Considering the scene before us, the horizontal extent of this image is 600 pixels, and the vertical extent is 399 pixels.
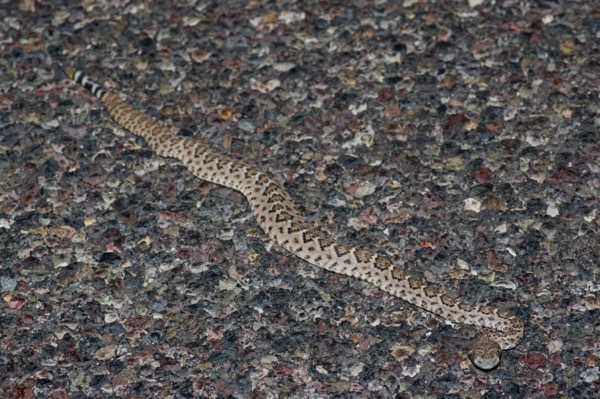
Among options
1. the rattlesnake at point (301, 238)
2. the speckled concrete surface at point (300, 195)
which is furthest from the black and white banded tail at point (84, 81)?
the speckled concrete surface at point (300, 195)

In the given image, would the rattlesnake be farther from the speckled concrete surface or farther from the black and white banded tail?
the speckled concrete surface

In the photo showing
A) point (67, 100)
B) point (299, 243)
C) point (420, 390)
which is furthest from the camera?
point (67, 100)

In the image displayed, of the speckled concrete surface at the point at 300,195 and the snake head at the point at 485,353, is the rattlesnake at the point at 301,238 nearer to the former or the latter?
the snake head at the point at 485,353

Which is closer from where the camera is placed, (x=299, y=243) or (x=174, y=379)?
(x=174, y=379)

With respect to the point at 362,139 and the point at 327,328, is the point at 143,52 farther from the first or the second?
the point at 327,328

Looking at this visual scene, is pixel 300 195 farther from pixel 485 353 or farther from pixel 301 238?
pixel 485 353

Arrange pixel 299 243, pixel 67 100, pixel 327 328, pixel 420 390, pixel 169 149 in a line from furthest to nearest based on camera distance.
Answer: pixel 67 100, pixel 169 149, pixel 299 243, pixel 327 328, pixel 420 390

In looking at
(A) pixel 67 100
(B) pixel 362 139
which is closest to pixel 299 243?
(B) pixel 362 139
